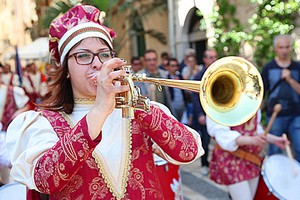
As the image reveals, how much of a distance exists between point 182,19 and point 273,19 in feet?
17.5

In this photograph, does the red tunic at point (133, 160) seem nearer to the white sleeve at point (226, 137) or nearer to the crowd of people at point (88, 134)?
the crowd of people at point (88, 134)

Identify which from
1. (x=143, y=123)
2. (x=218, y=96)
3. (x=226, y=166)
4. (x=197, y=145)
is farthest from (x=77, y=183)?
(x=226, y=166)

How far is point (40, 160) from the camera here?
1822 millimetres

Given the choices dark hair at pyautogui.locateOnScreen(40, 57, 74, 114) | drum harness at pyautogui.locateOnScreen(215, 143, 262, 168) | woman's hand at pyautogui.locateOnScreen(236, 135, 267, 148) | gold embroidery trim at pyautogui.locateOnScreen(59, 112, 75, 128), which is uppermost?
dark hair at pyautogui.locateOnScreen(40, 57, 74, 114)

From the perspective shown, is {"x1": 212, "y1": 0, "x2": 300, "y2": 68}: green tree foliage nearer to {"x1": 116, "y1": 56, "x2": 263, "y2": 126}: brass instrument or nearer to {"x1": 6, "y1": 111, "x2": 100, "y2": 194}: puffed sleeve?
{"x1": 116, "y1": 56, "x2": 263, "y2": 126}: brass instrument

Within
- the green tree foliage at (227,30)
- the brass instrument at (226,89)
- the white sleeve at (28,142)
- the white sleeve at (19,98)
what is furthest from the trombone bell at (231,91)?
the green tree foliage at (227,30)

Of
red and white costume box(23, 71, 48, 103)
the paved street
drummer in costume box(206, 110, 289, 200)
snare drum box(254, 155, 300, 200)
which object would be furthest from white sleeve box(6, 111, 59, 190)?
red and white costume box(23, 71, 48, 103)

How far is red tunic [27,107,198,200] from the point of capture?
70.2 inches

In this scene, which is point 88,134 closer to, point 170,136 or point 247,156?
point 170,136

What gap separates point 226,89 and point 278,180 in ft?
5.60

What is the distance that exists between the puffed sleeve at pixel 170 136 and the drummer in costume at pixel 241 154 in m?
1.53

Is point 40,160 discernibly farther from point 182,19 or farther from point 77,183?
point 182,19

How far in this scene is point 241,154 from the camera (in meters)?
3.72

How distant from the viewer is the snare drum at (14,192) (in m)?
2.58
